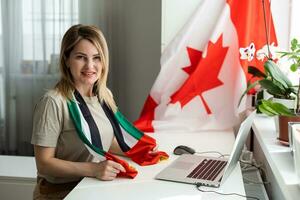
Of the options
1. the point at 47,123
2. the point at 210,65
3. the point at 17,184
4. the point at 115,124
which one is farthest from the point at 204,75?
the point at 17,184

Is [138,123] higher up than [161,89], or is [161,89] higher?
[161,89]

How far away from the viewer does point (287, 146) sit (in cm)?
161

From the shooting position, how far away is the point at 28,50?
3432 mm

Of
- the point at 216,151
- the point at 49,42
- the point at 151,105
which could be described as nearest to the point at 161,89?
the point at 151,105

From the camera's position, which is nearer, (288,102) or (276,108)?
(276,108)

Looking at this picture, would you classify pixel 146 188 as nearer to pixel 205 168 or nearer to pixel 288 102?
pixel 205 168

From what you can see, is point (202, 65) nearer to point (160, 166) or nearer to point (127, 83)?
point (160, 166)

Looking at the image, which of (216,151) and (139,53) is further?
(139,53)

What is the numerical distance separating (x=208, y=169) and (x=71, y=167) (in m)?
0.52

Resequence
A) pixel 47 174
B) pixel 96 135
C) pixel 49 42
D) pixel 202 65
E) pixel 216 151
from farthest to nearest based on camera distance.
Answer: pixel 49 42 < pixel 202 65 < pixel 216 151 < pixel 96 135 < pixel 47 174

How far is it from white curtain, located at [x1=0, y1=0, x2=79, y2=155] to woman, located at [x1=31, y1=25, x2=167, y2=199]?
1.68 m

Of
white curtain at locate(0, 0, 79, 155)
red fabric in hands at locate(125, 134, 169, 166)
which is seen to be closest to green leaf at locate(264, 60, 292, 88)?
red fabric in hands at locate(125, 134, 169, 166)

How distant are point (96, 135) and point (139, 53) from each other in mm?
1770

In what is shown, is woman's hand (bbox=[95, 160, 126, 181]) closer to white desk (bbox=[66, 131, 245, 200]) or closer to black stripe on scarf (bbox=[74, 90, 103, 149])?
white desk (bbox=[66, 131, 245, 200])
